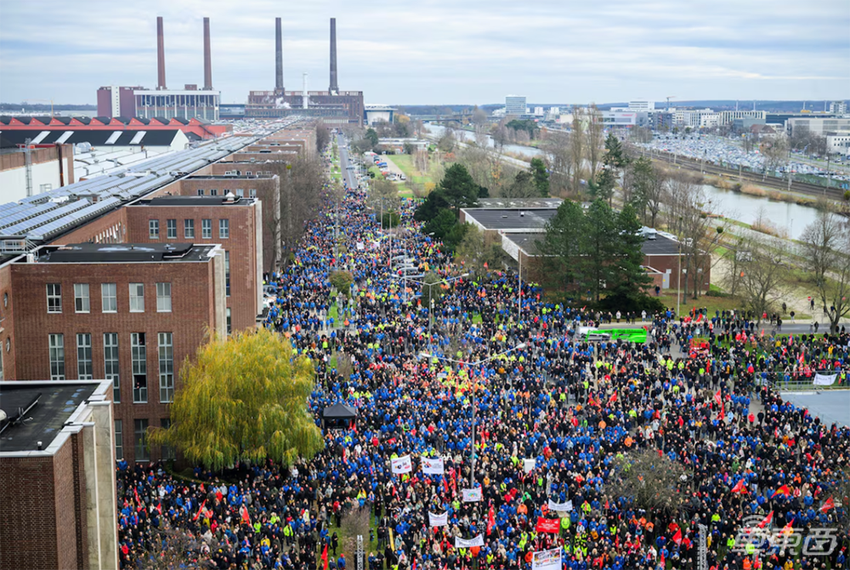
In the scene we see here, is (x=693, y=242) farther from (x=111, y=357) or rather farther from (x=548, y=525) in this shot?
(x=111, y=357)

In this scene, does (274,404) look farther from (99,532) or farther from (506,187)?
(506,187)

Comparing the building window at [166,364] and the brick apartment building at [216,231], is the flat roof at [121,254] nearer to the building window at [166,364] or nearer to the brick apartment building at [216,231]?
the building window at [166,364]

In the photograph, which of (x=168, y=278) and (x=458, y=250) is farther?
(x=458, y=250)

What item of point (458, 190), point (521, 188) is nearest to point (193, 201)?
point (458, 190)

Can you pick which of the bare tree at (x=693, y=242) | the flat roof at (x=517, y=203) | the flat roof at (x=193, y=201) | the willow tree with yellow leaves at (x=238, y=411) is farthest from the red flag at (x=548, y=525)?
the flat roof at (x=517, y=203)

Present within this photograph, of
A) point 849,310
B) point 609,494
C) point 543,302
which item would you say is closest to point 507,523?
point 609,494
